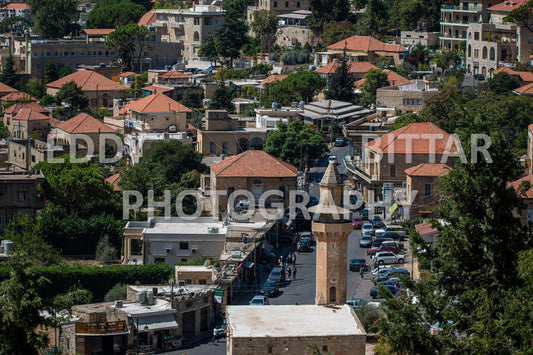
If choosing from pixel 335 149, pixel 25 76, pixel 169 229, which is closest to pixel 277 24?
pixel 25 76

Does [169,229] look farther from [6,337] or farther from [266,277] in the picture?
[6,337]

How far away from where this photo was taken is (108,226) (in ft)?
192

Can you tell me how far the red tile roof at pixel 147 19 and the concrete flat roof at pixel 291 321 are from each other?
8112cm

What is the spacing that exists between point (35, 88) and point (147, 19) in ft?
74.1

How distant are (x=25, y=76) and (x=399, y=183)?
1956 inches

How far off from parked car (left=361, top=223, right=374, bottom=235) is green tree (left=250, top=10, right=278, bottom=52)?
52.3m

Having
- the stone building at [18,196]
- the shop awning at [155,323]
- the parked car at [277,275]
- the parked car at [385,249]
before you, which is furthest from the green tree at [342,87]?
the shop awning at [155,323]

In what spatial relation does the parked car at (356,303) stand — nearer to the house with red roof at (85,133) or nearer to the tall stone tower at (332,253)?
the tall stone tower at (332,253)

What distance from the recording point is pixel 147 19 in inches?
4624

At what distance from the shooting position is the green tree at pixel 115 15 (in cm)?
11894

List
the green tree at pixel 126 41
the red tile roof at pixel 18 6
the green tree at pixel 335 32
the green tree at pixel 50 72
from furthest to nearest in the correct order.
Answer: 1. the red tile roof at pixel 18 6
2. the green tree at pixel 126 41
3. the green tree at pixel 335 32
4. the green tree at pixel 50 72

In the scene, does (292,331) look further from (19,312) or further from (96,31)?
(96,31)

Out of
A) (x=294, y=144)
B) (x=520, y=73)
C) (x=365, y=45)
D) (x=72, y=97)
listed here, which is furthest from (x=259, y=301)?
(x=365, y=45)

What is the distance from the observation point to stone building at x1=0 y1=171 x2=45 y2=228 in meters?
60.2
